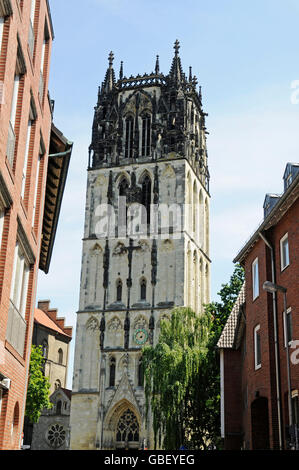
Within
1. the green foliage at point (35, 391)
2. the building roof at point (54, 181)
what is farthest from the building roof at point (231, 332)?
the green foliage at point (35, 391)

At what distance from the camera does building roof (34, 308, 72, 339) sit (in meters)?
71.1

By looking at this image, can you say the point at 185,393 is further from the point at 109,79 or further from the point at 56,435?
the point at 109,79

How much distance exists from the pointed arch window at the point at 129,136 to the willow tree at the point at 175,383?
94.2 ft

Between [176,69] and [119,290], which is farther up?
[176,69]

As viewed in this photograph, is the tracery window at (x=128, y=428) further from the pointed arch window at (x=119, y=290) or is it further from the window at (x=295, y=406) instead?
the window at (x=295, y=406)

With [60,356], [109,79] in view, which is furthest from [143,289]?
[109,79]

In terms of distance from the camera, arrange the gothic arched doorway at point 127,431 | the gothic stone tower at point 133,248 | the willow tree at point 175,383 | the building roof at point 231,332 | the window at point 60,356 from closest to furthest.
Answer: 1. the building roof at point 231,332
2. the willow tree at point 175,383
3. the gothic arched doorway at point 127,431
4. the gothic stone tower at point 133,248
5. the window at point 60,356

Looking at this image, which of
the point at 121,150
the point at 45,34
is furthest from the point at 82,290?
the point at 45,34

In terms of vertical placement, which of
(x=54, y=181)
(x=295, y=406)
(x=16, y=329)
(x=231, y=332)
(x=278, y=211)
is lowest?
(x=295, y=406)

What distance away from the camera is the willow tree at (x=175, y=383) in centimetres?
3622

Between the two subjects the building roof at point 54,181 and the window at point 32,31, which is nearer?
the window at point 32,31

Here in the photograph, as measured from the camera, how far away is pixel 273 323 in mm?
22406

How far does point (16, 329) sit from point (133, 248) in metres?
44.8
